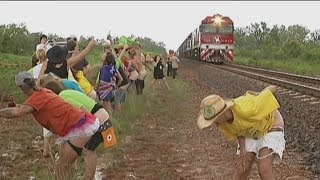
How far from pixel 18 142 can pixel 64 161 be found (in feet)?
13.2

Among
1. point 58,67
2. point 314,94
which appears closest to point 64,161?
point 58,67

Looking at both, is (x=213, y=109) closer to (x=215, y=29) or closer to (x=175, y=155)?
(x=175, y=155)

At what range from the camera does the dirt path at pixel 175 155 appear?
7.62 metres

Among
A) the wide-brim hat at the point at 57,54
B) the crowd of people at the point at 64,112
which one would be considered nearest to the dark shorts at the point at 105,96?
the crowd of people at the point at 64,112

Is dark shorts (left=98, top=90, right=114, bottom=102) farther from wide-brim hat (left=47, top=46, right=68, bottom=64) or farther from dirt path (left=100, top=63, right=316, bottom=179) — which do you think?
wide-brim hat (left=47, top=46, right=68, bottom=64)

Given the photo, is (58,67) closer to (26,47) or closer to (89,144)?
(89,144)

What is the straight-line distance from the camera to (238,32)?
93938mm

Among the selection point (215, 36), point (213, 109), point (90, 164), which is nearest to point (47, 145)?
point (90, 164)

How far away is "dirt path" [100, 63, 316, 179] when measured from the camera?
7625mm

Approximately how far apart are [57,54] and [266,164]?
315 cm

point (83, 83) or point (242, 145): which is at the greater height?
point (83, 83)

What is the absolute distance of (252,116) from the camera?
17.7ft

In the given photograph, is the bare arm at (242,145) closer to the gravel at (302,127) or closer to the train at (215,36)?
the gravel at (302,127)

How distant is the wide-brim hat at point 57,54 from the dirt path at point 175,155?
168cm
